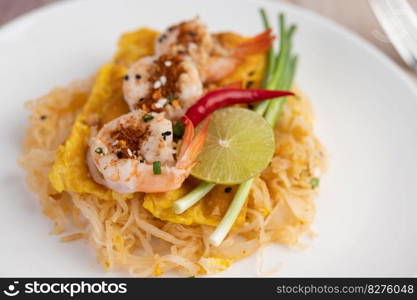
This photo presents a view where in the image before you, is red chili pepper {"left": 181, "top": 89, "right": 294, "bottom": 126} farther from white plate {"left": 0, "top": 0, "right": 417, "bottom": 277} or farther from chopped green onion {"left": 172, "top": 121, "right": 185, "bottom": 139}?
white plate {"left": 0, "top": 0, "right": 417, "bottom": 277}

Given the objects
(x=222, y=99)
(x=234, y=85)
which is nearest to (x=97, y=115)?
(x=222, y=99)

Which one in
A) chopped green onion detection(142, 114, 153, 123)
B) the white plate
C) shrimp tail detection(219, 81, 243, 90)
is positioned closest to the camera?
chopped green onion detection(142, 114, 153, 123)

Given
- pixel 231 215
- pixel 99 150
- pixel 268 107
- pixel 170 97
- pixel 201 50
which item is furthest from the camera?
pixel 201 50

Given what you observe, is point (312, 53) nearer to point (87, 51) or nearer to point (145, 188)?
point (87, 51)

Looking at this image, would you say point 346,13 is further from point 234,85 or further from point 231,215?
point 231,215

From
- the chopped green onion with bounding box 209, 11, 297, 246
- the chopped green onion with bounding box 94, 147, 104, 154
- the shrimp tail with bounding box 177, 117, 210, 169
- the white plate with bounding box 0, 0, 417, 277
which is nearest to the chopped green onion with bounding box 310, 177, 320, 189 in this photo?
the white plate with bounding box 0, 0, 417, 277

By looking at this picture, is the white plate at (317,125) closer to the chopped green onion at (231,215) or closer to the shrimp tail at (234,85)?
the chopped green onion at (231,215)

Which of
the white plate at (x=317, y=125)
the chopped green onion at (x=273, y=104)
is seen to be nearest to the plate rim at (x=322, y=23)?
the white plate at (x=317, y=125)

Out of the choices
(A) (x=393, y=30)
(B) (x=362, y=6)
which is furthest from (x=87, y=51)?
(B) (x=362, y=6)
